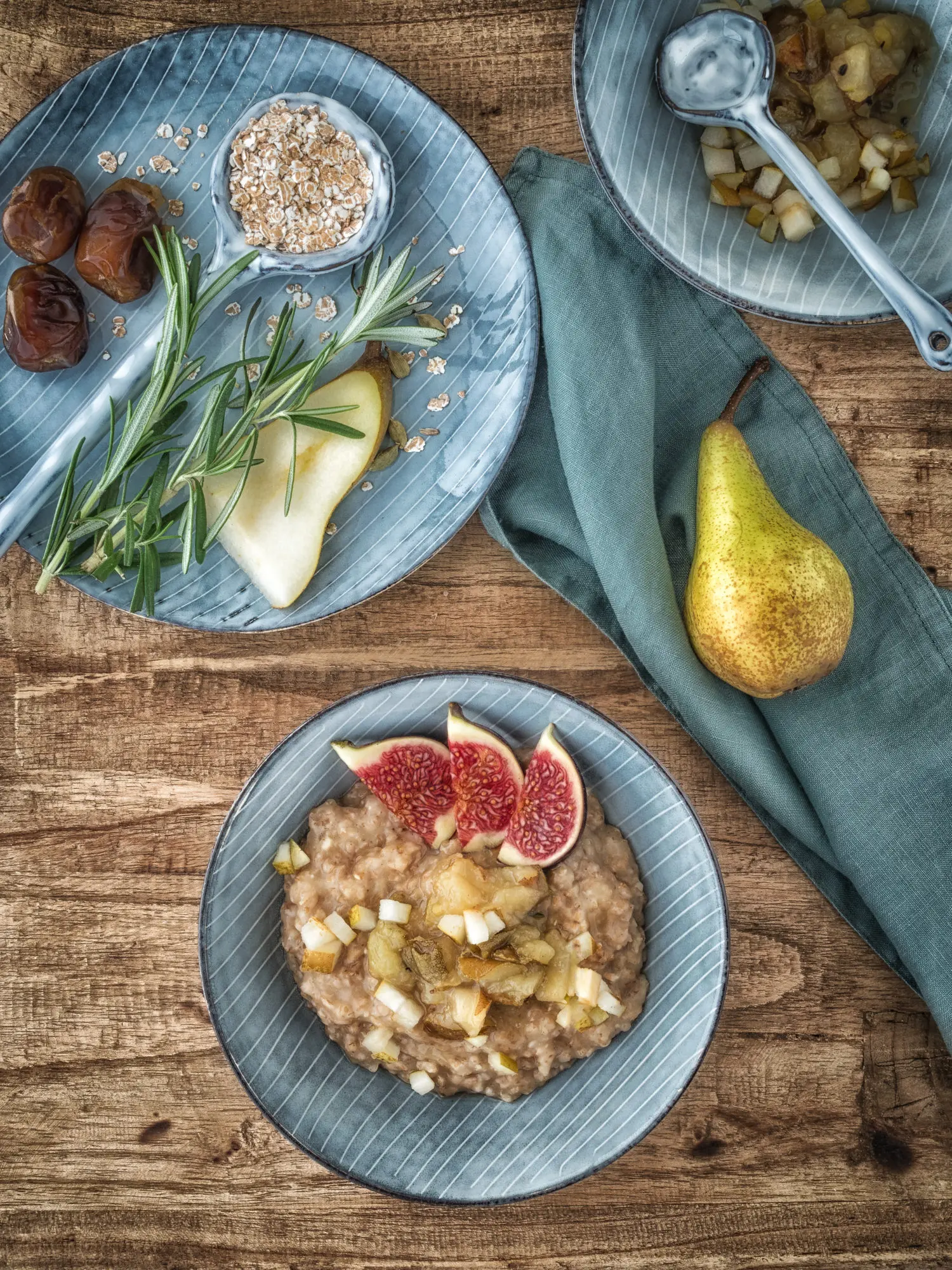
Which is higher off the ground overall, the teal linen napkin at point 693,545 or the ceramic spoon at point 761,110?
the ceramic spoon at point 761,110

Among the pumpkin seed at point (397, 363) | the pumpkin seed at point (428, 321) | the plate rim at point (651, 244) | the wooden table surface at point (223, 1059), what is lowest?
the wooden table surface at point (223, 1059)

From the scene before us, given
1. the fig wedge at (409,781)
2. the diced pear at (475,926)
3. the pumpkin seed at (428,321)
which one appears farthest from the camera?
the pumpkin seed at (428,321)

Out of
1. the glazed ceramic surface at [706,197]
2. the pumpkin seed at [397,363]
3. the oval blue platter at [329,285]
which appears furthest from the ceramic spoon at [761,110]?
the pumpkin seed at [397,363]

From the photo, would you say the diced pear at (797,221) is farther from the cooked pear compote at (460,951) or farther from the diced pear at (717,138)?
the cooked pear compote at (460,951)

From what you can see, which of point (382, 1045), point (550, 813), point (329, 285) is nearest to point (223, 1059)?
point (382, 1045)

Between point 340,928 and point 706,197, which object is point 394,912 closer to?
point 340,928

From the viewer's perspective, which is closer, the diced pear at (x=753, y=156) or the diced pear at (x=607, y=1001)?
the diced pear at (x=607, y=1001)
